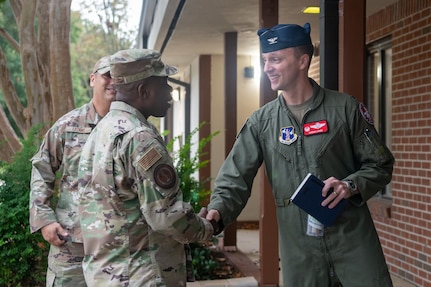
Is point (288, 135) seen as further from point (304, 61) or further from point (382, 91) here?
point (382, 91)

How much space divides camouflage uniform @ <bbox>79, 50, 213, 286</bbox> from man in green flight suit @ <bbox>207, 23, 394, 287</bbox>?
0.40 meters

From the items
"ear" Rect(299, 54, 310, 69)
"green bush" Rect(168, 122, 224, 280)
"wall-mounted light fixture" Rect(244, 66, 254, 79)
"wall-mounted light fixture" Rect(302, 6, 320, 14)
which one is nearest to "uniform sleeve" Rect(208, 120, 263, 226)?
"ear" Rect(299, 54, 310, 69)

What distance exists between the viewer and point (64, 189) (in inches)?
158

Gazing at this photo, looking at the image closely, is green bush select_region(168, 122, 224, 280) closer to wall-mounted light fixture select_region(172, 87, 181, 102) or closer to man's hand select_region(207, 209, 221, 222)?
man's hand select_region(207, 209, 221, 222)

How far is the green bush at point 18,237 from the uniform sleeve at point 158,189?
3.55 meters

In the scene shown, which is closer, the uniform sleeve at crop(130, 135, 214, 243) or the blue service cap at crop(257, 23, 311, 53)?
the uniform sleeve at crop(130, 135, 214, 243)

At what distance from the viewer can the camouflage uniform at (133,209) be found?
9.32 feet

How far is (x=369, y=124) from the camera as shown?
10.8 ft

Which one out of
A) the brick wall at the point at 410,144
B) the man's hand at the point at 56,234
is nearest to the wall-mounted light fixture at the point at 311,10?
the brick wall at the point at 410,144

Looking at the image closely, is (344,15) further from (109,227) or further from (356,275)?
(109,227)

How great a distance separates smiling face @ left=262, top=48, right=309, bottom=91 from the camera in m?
3.37

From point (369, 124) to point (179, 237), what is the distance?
1084mm

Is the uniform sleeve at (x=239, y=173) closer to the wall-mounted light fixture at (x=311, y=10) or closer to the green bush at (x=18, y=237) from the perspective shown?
the green bush at (x=18, y=237)

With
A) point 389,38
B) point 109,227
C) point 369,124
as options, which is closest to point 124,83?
point 109,227
